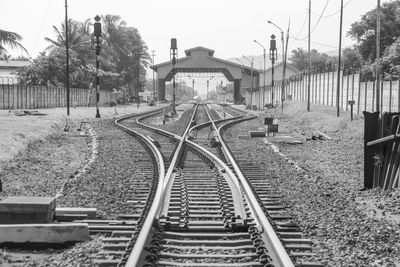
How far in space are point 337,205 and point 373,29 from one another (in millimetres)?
62816

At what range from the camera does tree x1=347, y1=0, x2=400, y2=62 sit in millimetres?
63281

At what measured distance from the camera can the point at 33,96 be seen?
156 ft

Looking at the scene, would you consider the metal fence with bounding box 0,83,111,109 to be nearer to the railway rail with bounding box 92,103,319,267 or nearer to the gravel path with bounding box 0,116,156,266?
the gravel path with bounding box 0,116,156,266

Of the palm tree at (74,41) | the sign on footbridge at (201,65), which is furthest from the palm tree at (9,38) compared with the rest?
the sign on footbridge at (201,65)

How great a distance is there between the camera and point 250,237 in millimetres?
6449

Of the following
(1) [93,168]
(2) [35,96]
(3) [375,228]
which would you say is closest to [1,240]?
(3) [375,228]

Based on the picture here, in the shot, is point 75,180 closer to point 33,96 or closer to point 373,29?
point 33,96

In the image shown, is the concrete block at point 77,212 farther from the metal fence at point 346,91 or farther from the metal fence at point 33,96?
the metal fence at point 33,96

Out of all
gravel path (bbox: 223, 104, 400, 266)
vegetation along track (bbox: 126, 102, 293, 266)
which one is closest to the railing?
gravel path (bbox: 223, 104, 400, 266)

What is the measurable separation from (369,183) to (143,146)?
9.20 meters

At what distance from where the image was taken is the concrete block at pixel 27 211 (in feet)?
22.7

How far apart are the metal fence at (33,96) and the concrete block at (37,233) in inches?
1496

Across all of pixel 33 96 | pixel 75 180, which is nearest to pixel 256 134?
pixel 75 180

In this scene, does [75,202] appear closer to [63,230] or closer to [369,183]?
[63,230]
